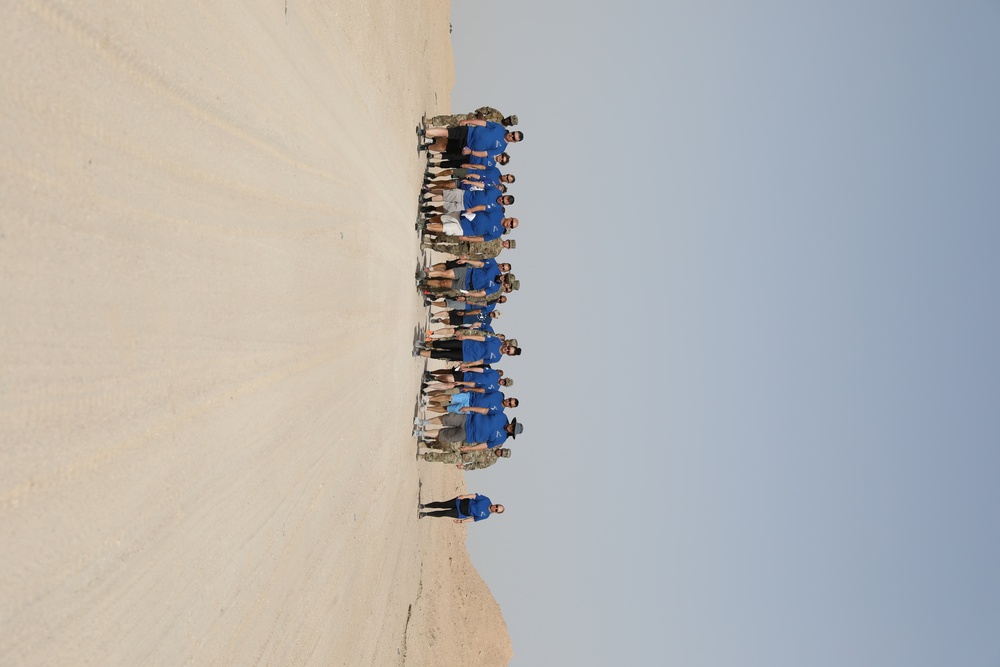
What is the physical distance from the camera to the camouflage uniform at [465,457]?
45.7 ft

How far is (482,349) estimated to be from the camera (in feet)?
44.8

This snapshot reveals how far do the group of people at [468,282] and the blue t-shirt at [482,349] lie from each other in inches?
0.7

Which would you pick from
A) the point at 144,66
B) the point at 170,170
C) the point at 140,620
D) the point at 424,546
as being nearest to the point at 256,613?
the point at 140,620

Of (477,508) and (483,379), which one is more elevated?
(483,379)

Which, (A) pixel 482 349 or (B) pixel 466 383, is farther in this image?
(B) pixel 466 383

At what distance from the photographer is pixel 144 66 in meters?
4.14

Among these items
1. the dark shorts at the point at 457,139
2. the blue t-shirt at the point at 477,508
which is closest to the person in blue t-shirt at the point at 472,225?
the dark shorts at the point at 457,139

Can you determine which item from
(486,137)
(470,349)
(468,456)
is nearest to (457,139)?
(486,137)

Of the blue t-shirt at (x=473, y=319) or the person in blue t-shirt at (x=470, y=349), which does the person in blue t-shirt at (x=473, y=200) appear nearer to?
the person in blue t-shirt at (x=470, y=349)

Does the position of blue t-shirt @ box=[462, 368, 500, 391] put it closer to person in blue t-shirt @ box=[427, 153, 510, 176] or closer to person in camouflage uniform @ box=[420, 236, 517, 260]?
person in camouflage uniform @ box=[420, 236, 517, 260]

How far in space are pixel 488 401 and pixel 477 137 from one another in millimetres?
4729

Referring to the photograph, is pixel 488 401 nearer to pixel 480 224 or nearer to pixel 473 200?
pixel 480 224

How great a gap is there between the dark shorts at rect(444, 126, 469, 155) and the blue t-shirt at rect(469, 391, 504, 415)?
4.53 meters

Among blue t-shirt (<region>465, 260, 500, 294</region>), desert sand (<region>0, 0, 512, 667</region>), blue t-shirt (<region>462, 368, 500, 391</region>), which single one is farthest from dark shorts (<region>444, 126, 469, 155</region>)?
blue t-shirt (<region>462, 368, 500, 391</region>)
